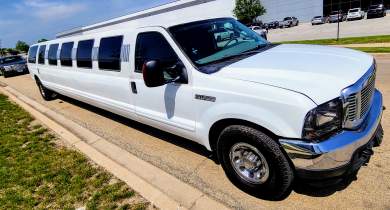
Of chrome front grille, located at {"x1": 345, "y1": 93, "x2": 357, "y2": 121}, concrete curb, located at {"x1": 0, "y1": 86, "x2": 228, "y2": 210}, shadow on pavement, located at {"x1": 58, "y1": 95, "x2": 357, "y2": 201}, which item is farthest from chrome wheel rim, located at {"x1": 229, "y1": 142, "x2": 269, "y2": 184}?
chrome front grille, located at {"x1": 345, "y1": 93, "x2": 357, "y2": 121}

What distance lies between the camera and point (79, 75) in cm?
671

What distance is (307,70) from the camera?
3104 mm

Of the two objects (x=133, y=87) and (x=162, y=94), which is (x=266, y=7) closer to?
(x=133, y=87)

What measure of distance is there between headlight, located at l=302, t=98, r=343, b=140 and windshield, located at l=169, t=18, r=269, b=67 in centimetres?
151

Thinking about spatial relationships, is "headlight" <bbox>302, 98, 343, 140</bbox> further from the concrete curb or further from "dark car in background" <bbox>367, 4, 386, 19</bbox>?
"dark car in background" <bbox>367, 4, 386, 19</bbox>

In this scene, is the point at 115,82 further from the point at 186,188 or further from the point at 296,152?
the point at 296,152

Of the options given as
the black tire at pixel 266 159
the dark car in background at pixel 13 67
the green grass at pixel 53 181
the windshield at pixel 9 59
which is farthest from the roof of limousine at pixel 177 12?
the black tire at pixel 266 159

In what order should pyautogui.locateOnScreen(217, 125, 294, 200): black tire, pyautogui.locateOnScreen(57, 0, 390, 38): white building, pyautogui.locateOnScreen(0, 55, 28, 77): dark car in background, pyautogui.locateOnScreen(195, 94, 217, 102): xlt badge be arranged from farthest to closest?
1. pyautogui.locateOnScreen(57, 0, 390, 38): white building
2. pyautogui.locateOnScreen(0, 55, 28, 77): dark car in background
3. pyautogui.locateOnScreen(195, 94, 217, 102): xlt badge
4. pyautogui.locateOnScreen(217, 125, 294, 200): black tire

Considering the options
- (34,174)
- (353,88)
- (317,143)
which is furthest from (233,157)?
(34,174)

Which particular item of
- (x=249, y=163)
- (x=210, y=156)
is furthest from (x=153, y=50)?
(x=249, y=163)

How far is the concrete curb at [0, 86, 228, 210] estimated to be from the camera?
3492mm

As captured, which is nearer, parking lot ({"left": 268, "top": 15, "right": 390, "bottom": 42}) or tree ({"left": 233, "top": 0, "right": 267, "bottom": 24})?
parking lot ({"left": 268, "top": 15, "right": 390, "bottom": 42})

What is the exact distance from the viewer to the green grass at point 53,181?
12.3 feet

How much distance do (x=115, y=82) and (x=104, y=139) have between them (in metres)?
1.22
